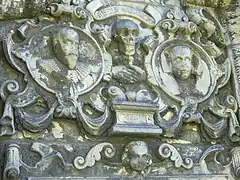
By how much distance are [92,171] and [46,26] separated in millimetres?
1024

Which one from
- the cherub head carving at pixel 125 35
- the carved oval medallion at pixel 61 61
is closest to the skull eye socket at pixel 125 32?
the cherub head carving at pixel 125 35

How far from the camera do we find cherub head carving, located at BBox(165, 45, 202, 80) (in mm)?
3588

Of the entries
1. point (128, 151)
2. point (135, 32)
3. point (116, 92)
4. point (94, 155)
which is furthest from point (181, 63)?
point (94, 155)

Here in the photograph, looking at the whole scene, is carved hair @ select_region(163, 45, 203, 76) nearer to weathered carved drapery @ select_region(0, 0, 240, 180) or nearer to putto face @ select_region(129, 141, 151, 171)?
weathered carved drapery @ select_region(0, 0, 240, 180)

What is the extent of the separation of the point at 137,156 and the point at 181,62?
817mm

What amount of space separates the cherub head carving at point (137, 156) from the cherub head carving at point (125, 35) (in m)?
0.69

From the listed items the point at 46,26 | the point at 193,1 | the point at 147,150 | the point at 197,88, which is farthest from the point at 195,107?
the point at 46,26

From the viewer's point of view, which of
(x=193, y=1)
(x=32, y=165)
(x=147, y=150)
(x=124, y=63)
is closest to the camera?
(x=32, y=165)

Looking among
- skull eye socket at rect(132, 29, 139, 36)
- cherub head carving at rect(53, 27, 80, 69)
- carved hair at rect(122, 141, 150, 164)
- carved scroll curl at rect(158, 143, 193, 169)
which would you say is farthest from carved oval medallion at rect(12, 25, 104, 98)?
carved scroll curl at rect(158, 143, 193, 169)

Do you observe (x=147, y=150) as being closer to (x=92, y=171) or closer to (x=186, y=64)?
(x=92, y=171)

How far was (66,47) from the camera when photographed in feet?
10.7

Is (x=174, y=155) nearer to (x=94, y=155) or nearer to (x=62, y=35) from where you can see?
(x=94, y=155)

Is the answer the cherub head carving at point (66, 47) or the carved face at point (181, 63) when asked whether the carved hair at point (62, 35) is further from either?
the carved face at point (181, 63)

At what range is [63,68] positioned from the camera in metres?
3.30
